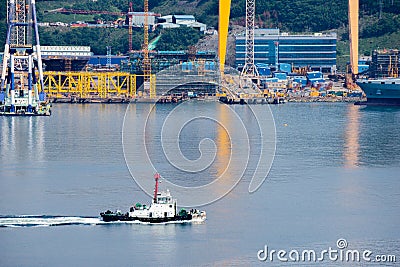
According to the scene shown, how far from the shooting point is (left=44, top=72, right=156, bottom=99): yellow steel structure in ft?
152

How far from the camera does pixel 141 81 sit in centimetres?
4828

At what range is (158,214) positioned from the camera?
53.4 feet

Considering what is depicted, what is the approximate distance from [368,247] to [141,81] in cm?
3372

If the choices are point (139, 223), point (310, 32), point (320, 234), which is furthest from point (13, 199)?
point (310, 32)

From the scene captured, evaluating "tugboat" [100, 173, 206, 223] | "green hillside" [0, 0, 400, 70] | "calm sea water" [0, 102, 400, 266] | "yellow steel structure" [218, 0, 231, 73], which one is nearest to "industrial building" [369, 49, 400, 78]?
"green hillside" [0, 0, 400, 70]

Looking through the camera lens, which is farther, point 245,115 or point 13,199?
point 245,115

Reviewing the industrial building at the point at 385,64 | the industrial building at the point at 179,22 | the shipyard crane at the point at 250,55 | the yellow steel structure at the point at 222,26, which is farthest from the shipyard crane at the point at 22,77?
the industrial building at the point at 179,22

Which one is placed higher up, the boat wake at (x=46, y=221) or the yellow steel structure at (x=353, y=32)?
the yellow steel structure at (x=353, y=32)

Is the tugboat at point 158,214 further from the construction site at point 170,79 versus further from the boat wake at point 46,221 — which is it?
the construction site at point 170,79

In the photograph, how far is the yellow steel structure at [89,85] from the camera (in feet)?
152

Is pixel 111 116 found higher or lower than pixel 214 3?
lower

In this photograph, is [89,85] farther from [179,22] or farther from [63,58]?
[179,22]

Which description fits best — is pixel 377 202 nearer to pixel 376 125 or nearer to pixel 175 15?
pixel 376 125

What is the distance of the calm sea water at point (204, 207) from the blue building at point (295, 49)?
25.6 metres
